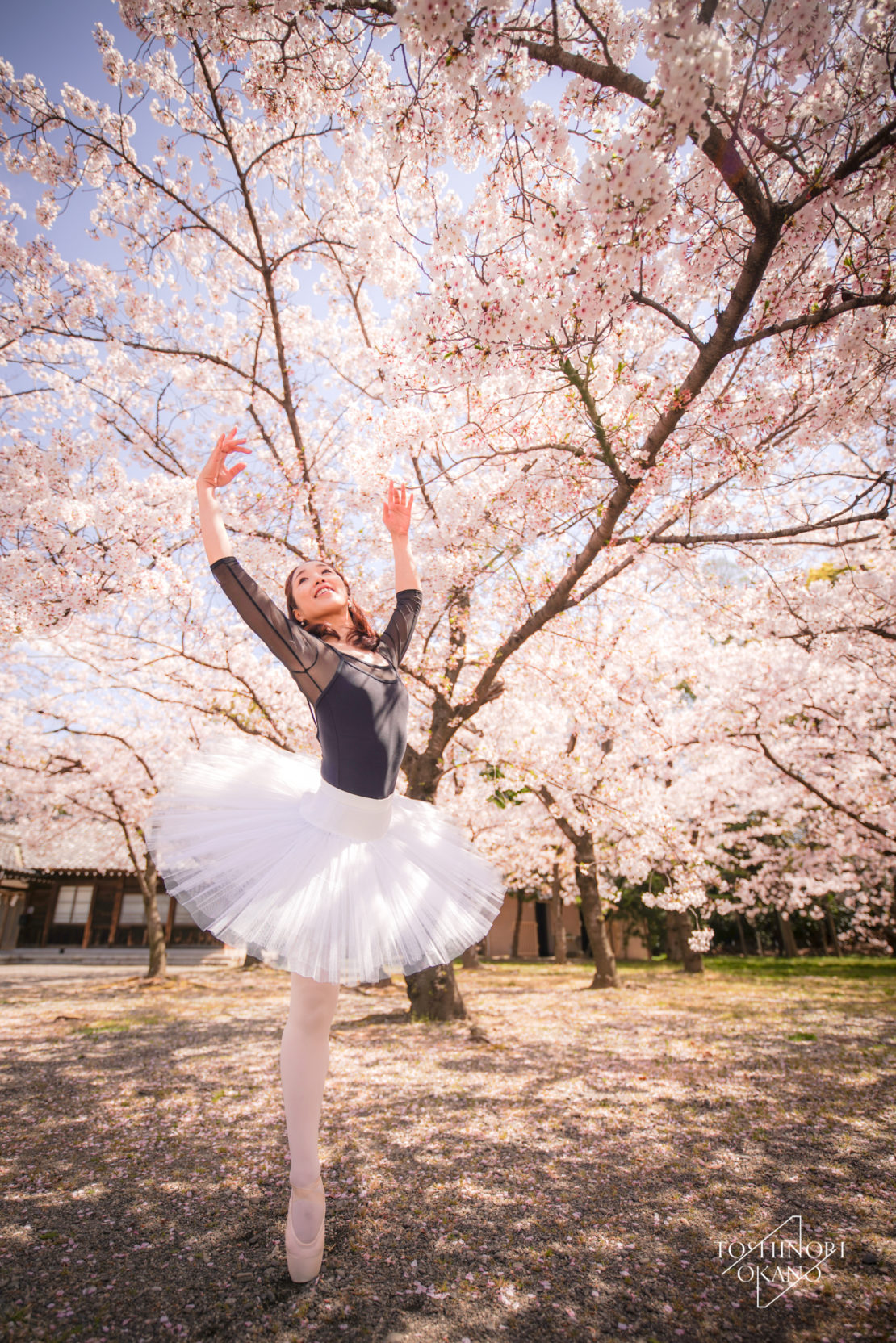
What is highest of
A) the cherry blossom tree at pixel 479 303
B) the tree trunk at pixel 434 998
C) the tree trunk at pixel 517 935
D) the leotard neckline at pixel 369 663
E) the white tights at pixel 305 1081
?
the cherry blossom tree at pixel 479 303

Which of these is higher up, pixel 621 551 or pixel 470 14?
pixel 470 14

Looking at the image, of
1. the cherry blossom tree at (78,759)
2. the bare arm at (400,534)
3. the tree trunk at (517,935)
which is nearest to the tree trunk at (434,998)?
the bare arm at (400,534)

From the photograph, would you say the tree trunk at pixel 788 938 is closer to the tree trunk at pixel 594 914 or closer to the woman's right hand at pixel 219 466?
the tree trunk at pixel 594 914

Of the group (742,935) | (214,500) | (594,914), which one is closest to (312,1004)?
(214,500)

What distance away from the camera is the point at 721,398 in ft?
14.2

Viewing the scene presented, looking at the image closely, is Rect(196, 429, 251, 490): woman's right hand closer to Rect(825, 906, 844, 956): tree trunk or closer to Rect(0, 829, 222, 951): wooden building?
Rect(0, 829, 222, 951): wooden building

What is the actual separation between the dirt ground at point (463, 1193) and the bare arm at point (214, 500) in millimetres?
2300

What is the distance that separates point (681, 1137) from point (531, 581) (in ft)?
15.1

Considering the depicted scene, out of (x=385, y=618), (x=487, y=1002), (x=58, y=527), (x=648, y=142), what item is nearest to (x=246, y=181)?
(x=58, y=527)

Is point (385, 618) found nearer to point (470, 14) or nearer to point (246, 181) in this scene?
point (246, 181)

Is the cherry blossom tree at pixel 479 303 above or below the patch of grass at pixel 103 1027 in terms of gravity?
above

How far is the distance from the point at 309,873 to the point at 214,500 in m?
1.37

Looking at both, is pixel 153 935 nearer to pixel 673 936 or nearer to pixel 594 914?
pixel 594 914

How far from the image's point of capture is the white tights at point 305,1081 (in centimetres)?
195
